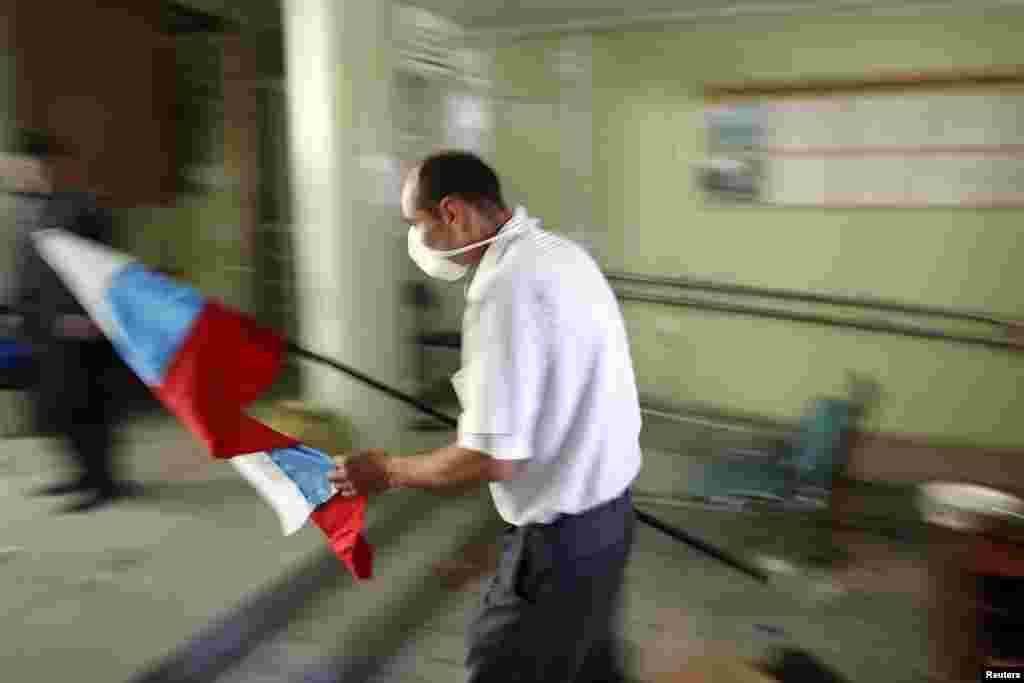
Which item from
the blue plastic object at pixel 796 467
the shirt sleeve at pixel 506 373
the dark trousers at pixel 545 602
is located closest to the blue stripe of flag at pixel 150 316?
the shirt sleeve at pixel 506 373

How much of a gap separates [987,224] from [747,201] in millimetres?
1080

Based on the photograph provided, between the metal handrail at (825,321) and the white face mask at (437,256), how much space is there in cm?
238

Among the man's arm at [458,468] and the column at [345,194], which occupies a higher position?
the column at [345,194]

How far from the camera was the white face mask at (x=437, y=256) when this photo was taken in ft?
4.51

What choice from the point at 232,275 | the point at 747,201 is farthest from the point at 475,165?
the point at 232,275

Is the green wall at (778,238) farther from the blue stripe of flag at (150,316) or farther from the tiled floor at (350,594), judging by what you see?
the blue stripe of flag at (150,316)

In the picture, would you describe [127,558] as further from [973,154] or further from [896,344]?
[973,154]

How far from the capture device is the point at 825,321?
3.47m

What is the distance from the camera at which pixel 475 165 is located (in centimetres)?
133

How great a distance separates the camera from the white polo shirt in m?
1.17

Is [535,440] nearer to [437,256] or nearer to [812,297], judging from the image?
[437,256]

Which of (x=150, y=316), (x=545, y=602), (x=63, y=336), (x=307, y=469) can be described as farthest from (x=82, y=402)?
(x=545, y=602)

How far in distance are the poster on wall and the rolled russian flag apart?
2909 millimetres

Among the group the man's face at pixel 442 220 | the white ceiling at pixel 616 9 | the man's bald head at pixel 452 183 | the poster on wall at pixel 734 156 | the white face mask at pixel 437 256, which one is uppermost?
the white ceiling at pixel 616 9
